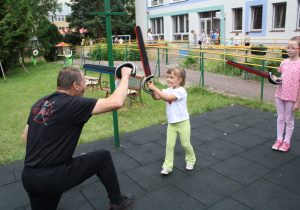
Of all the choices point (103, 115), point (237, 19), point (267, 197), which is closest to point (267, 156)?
point (267, 197)

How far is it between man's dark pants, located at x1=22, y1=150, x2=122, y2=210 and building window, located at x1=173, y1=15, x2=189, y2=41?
25.5 metres

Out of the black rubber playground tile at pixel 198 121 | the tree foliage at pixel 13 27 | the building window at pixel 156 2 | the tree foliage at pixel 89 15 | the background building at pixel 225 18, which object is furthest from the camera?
the building window at pixel 156 2

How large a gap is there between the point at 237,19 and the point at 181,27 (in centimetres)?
693

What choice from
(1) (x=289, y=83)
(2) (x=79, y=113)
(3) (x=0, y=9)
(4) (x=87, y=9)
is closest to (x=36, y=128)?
(2) (x=79, y=113)

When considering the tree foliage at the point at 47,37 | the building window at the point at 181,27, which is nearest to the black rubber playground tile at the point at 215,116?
the tree foliage at the point at 47,37

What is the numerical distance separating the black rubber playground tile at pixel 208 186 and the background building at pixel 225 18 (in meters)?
13.0

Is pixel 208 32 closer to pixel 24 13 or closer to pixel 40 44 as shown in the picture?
pixel 40 44

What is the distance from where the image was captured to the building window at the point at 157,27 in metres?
29.9

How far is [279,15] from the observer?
19.3 m

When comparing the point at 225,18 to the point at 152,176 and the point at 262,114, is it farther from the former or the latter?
the point at 152,176

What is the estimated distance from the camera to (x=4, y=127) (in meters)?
6.11

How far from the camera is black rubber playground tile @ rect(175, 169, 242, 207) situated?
3.05 metres

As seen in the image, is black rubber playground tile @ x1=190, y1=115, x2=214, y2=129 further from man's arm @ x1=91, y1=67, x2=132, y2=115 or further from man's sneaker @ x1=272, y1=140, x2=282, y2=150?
man's arm @ x1=91, y1=67, x2=132, y2=115

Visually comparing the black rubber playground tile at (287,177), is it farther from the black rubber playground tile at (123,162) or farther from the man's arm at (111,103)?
the man's arm at (111,103)
